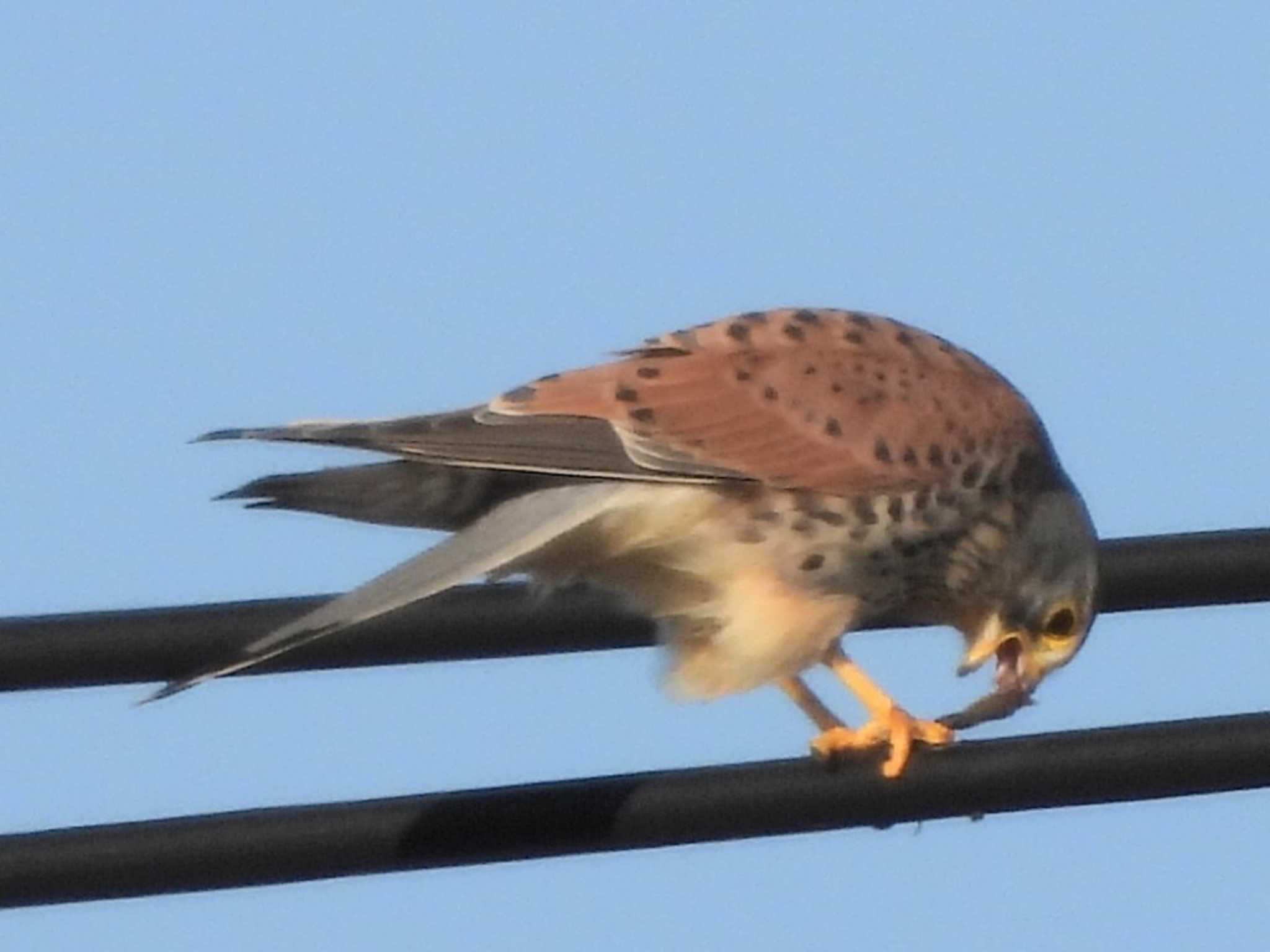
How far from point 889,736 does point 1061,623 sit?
349mm

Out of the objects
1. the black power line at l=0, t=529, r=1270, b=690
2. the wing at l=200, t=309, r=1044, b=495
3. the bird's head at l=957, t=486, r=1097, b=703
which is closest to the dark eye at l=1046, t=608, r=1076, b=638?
the bird's head at l=957, t=486, r=1097, b=703

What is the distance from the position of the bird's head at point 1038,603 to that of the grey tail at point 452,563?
0.66 meters

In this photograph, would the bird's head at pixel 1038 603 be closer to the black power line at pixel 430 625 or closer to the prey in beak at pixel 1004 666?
the prey in beak at pixel 1004 666

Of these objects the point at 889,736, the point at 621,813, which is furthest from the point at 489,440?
the point at 621,813

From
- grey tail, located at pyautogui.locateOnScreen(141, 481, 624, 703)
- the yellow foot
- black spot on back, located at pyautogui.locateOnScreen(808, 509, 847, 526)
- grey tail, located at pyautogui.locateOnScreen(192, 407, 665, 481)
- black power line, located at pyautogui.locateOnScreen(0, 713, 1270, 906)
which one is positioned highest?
grey tail, located at pyautogui.locateOnScreen(192, 407, 665, 481)

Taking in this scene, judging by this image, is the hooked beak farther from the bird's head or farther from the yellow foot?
the yellow foot

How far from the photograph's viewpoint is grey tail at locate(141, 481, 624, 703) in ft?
9.59

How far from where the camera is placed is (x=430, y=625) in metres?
3.15

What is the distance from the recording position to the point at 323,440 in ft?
10.7

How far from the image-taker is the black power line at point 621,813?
253cm

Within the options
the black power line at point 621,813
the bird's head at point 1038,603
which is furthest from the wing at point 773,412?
the black power line at point 621,813

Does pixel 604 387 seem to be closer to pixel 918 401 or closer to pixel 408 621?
pixel 918 401

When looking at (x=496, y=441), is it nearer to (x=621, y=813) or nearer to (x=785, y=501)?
(x=785, y=501)

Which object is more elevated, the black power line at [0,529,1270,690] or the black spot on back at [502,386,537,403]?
the black spot on back at [502,386,537,403]
